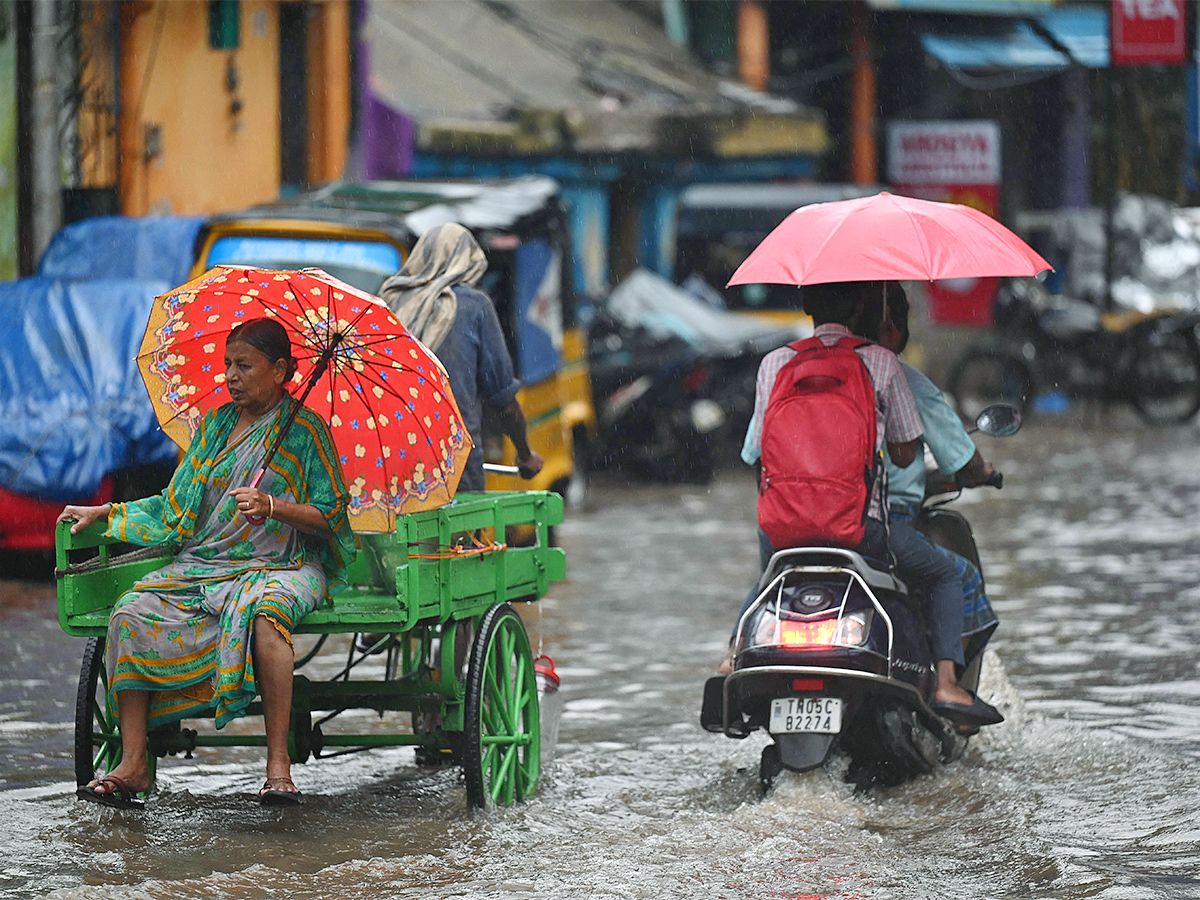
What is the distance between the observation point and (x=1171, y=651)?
27.5 ft

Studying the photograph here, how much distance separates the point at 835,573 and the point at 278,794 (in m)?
1.72

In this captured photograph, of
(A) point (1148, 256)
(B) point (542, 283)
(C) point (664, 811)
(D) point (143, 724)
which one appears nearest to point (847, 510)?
(C) point (664, 811)

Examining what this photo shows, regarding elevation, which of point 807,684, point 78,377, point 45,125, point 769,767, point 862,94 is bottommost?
point 769,767

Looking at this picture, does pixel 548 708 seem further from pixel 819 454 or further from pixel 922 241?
pixel 922 241

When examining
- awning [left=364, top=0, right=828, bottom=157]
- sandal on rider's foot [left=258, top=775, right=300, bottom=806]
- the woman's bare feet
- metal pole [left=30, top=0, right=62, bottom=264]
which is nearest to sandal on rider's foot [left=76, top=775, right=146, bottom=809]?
the woman's bare feet

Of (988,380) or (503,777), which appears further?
(988,380)

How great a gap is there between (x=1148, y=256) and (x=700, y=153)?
512 centimetres

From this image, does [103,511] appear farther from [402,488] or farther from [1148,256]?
[1148,256]

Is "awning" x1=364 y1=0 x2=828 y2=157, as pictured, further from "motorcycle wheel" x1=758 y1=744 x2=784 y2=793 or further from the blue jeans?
"motorcycle wheel" x1=758 y1=744 x2=784 y2=793

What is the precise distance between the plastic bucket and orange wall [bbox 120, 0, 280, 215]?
9171mm

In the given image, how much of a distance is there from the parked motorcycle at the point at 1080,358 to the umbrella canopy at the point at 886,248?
43.1 feet

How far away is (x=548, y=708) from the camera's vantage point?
6316mm

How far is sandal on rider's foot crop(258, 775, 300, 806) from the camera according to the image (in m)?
5.31

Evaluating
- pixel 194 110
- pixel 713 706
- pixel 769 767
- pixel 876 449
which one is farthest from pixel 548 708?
pixel 194 110
